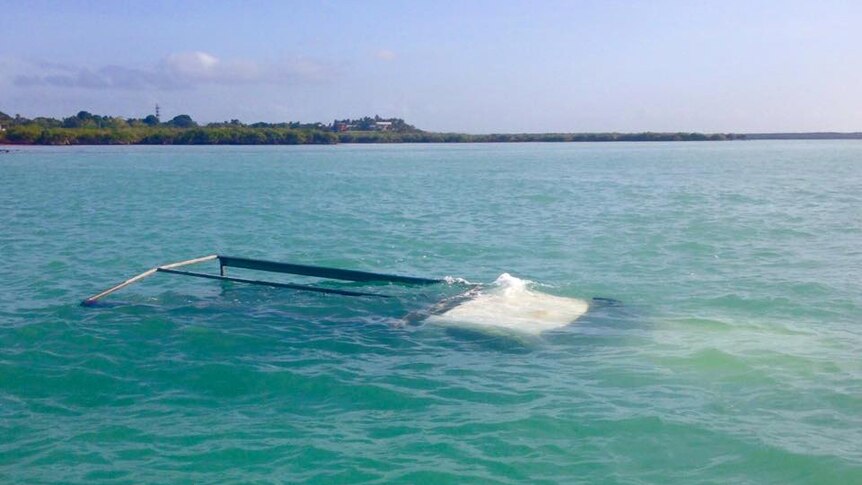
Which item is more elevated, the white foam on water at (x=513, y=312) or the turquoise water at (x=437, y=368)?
the white foam on water at (x=513, y=312)

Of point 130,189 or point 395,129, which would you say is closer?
Result: point 130,189

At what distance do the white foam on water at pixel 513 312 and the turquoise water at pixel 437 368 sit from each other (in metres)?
0.40

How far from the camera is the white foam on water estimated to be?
13383mm

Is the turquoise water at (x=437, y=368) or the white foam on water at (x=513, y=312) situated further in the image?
the white foam on water at (x=513, y=312)

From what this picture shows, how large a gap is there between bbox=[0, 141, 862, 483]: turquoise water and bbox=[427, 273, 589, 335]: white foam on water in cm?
40

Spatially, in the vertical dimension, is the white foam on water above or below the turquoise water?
above

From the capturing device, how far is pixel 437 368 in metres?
11.3

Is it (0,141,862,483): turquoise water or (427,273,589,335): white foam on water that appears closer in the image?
(0,141,862,483): turquoise water

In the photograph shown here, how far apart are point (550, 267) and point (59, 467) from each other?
520 inches

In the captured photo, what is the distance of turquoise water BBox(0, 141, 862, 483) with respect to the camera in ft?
27.7

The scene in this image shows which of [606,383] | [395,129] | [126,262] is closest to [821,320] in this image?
[606,383]

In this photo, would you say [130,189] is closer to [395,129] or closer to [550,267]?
[550,267]

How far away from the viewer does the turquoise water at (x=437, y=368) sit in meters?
8.45

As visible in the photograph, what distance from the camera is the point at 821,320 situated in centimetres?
1395
